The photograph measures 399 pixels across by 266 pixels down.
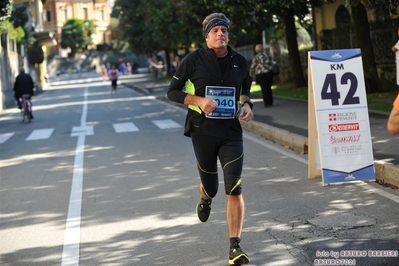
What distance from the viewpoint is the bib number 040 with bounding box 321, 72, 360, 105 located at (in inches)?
389

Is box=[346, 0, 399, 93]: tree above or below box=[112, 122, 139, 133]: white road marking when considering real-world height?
above

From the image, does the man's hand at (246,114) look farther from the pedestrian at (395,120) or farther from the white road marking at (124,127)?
the white road marking at (124,127)

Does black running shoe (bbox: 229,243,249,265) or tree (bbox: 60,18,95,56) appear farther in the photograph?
tree (bbox: 60,18,95,56)

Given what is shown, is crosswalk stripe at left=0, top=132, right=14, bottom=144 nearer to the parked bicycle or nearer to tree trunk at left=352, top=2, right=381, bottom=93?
the parked bicycle

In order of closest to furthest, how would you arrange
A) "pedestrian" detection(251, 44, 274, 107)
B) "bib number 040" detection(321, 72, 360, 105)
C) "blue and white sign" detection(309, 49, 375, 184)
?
"blue and white sign" detection(309, 49, 375, 184) < "bib number 040" detection(321, 72, 360, 105) < "pedestrian" detection(251, 44, 274, 107)

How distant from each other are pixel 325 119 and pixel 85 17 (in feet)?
423

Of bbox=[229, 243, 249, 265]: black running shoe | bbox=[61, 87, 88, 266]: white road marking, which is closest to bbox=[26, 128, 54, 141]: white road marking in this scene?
bbox=[61, 87, 88, 266]: white road marking

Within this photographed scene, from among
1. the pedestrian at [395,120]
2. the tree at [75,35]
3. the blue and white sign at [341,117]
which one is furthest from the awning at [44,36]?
the pedestrian at [395,120]

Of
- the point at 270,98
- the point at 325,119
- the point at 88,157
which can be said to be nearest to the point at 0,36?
the point at 270,98

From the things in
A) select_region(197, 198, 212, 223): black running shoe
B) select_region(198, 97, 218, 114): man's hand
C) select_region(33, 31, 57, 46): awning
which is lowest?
select_region(197, 198, 212, 223): black running shoe

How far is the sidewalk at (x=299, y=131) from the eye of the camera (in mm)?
9953

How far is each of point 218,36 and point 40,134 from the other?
1422cm

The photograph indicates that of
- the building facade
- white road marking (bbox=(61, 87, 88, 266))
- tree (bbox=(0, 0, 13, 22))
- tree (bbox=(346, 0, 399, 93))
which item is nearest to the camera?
white road marking (bbox=(61, 87, 88, 266))

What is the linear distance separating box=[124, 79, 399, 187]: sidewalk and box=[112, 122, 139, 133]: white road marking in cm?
298
